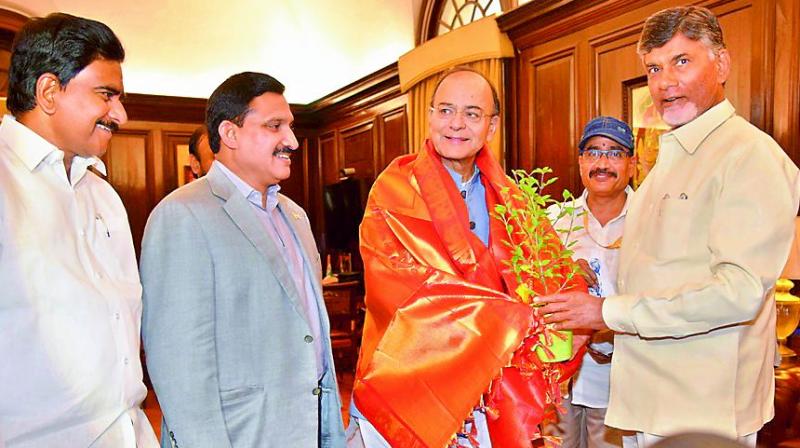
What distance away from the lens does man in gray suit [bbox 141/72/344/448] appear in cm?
156

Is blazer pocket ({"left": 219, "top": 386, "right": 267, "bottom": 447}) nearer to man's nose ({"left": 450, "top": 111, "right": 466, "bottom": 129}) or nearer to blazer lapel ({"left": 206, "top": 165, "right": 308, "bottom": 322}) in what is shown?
blazer lapel ({"left": 206, "top": 165, "right": 308, "bottom": 322})

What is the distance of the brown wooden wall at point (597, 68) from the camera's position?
3.19m

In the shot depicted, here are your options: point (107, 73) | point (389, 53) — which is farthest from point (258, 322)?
point (389, 53)

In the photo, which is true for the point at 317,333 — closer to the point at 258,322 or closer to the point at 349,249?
the point at 258,322

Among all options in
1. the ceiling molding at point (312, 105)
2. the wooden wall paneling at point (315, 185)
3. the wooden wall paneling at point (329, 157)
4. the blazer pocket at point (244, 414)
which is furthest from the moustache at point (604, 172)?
the wooden wall paneling at point (315, 185)

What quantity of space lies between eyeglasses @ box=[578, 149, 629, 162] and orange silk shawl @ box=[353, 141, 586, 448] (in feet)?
3.09

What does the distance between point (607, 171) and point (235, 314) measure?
1623mm

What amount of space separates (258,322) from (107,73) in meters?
0.70

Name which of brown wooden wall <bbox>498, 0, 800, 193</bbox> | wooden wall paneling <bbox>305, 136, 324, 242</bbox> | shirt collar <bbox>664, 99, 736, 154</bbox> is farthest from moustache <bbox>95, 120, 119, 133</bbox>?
wooden wall paneling <bbox>305, 136, 324, 242</bbox>

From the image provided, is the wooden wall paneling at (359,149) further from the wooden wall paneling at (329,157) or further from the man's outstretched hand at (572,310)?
the man's outstretched hand at (572,310)

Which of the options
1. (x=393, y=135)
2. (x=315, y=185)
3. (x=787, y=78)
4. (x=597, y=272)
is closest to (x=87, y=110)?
(x=597, y=272)

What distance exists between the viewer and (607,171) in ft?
8.46

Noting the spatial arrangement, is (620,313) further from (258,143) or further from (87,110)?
(87,110)

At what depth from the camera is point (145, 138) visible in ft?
28.0
